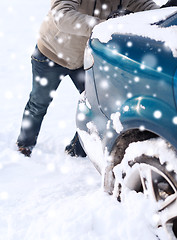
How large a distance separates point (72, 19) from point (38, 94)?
952 millimetres

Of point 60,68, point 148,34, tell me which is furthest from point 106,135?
point 60,68

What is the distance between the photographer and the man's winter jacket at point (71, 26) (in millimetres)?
2381

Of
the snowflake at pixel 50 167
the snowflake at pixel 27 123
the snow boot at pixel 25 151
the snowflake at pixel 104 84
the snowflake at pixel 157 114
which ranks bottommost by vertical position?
the snow boot at pixel 25 151

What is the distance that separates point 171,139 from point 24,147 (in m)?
2.20

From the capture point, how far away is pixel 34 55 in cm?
306

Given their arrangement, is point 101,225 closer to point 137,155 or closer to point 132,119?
point 137,155

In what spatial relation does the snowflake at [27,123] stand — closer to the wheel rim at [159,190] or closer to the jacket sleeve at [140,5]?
the jacket sleeve at [140,5]

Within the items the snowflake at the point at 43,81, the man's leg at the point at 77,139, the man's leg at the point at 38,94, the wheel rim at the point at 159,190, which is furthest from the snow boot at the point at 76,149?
the wheel rim at the point at 159,190

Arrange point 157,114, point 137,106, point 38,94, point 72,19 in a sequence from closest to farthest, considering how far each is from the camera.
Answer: point 157,114, point 137,106, point 72,19, point 38,94

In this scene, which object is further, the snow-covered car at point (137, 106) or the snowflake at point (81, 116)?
the snowflake at point (81, 116)

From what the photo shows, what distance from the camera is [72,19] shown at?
2.36 meters

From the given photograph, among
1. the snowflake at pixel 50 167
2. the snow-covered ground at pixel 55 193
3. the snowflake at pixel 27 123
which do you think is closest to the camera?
the snow-covered ground at pixel 55 193

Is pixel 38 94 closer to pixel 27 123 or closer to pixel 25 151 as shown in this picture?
pixel 27 123

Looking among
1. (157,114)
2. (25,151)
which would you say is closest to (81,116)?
(157,114)
